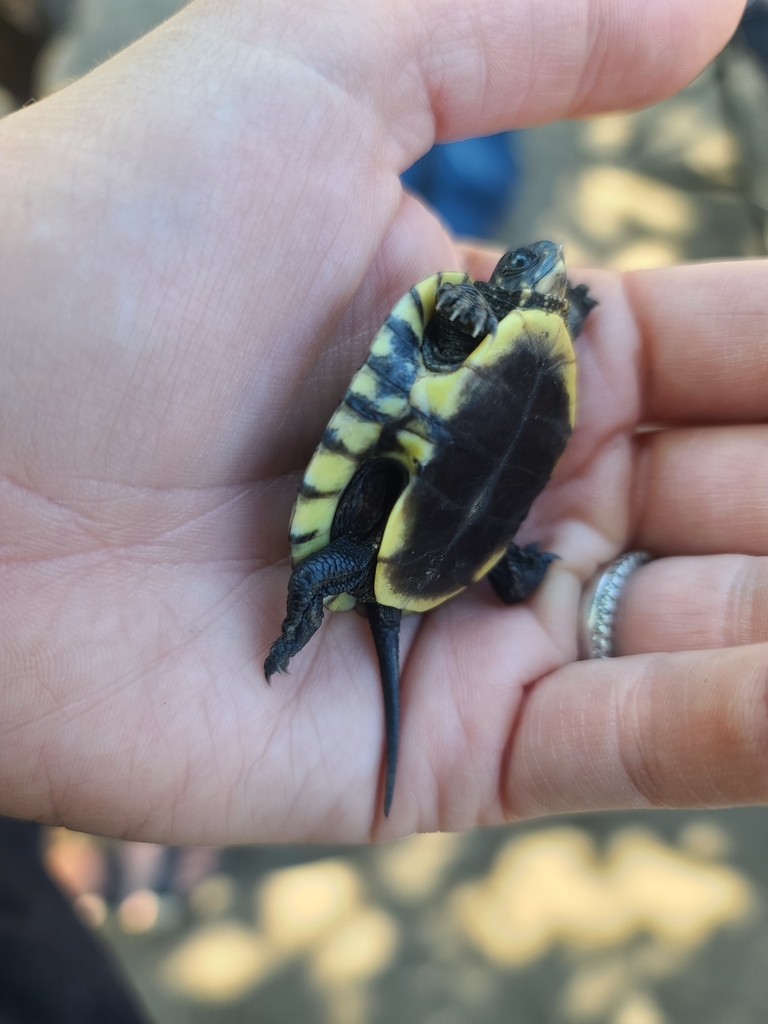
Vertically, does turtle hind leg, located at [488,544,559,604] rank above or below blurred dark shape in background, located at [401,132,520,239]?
below

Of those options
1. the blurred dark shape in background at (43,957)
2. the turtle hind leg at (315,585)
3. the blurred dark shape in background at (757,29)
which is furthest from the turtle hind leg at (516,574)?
the blurred dark shape in background at (757,29)

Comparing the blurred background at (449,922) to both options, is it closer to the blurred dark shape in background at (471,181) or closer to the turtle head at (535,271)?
the turtle head at (535,271)

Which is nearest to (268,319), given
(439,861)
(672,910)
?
(439,861)

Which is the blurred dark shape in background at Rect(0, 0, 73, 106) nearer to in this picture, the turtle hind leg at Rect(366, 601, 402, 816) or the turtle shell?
the turtle shell

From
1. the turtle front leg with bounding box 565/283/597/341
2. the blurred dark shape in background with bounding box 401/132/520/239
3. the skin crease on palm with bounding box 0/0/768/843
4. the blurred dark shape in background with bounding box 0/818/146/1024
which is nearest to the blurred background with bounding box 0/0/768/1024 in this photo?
the blurred dark shape in background with bounding box 0/818/146/1024

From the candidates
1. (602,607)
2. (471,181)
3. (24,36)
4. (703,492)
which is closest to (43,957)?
(602,607)

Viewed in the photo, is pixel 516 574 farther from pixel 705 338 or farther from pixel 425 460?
pixel 705 338
